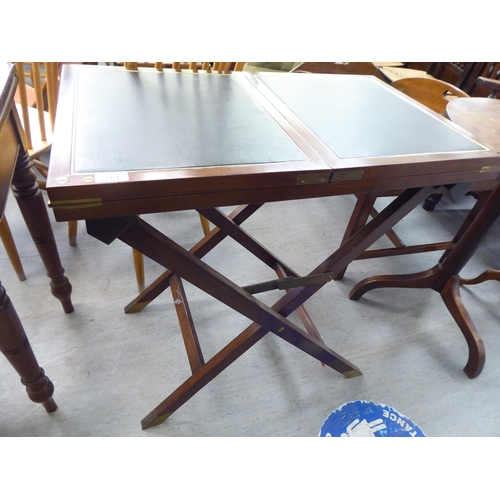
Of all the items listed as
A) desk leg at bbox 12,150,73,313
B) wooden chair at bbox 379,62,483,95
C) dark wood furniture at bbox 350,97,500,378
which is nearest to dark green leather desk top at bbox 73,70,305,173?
desk leg at bbox 12,150,73,313

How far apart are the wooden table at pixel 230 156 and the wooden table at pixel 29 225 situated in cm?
13

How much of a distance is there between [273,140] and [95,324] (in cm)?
100

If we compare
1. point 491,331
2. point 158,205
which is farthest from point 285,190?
point 491,331

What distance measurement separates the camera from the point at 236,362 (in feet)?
4.23

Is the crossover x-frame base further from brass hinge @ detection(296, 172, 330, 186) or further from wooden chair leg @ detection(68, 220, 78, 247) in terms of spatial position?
wooden chair leg @ detection(68, 220, 78, 247)

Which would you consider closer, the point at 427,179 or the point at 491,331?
the point at 427,179

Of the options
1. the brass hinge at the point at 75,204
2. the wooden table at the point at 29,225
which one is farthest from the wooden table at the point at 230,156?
the wooden table at the point at 29,225

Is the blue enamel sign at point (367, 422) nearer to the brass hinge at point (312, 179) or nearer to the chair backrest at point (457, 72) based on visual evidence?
the brass hinge at point (312, 179)

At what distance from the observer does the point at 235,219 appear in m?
1.38

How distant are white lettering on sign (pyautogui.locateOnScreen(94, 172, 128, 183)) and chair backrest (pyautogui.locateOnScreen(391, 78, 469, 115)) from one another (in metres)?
1.78

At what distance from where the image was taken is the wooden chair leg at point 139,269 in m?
1.37

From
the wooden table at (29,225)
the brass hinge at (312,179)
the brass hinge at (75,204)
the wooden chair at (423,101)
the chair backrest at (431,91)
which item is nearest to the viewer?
the brass hinge at (75,204)

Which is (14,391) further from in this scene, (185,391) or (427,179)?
(427,179)

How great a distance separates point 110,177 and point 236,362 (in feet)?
2.97
